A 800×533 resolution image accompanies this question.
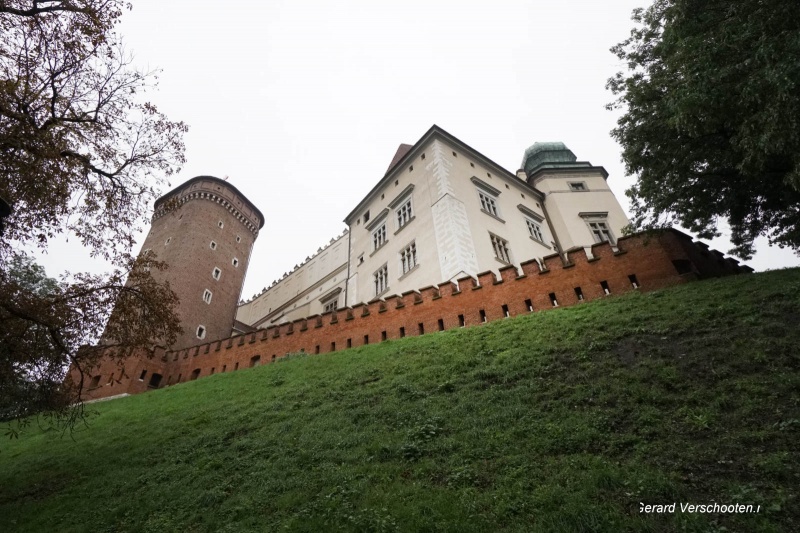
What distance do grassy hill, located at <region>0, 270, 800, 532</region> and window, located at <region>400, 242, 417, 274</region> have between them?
10034mm

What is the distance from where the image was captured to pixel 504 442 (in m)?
5.91

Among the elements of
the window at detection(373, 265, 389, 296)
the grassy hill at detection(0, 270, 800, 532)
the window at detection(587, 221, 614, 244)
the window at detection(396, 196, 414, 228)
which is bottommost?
the grassy hill at detection(0, 270, 800, 532)

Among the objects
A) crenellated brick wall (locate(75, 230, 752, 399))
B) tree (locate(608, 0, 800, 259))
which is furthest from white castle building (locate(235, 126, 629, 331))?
tree (locate(608, 0, 800, 259))

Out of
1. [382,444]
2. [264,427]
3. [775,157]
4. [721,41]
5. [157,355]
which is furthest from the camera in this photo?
[157,355]

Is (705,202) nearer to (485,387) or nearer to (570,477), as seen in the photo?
(485,387)

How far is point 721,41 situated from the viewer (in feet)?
26.0

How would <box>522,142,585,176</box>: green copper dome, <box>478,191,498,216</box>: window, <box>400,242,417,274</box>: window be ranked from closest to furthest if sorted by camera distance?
<box>400,242,417,274</box>: window, <box>478,191,498,216</box>: window, <box>522,142,585,176</box>: green copper dome

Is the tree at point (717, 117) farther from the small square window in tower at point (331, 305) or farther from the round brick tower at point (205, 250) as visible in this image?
the round brick tower at point (205, 250)

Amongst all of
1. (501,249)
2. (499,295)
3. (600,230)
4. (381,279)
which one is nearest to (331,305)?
(381,279)

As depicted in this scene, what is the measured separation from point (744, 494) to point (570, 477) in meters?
1.55

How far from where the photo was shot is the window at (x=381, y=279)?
22.8m

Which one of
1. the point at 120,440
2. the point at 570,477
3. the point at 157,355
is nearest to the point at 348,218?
the point at 157,355

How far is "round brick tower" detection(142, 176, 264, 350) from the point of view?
28422 mm

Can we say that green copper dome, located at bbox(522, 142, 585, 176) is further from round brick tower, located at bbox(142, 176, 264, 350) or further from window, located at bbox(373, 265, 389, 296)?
round brick tower, located at bbox(142, 176, 264, 350)
